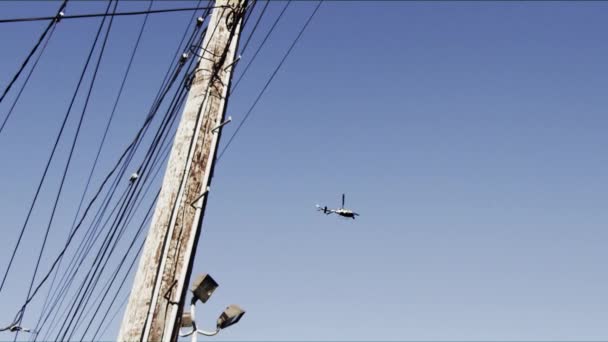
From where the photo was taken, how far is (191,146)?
5102mm

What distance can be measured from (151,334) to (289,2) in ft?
19.0

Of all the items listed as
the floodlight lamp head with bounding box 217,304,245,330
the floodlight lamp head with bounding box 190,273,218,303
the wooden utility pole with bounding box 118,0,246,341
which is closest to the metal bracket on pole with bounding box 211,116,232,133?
the wooden utility pole with bounding box 118,0,246,341

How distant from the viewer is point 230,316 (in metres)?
4.98

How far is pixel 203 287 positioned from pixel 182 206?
814 mm

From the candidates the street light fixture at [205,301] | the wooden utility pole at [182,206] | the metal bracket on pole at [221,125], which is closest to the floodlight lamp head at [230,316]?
the street light fixture at [205,301]

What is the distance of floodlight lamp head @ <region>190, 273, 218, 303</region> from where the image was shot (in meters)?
4.80

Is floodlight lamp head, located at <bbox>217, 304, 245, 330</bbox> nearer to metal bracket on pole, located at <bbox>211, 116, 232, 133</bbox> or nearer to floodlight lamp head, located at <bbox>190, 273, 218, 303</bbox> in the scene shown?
floodlight lamp head, located at <bbox>190, 273, 218, 303</bbox>

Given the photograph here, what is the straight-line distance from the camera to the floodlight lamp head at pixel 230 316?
16.3ft

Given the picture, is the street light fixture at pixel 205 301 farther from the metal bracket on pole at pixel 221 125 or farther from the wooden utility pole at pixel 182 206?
the metal bracket on pole at pixel 221 125

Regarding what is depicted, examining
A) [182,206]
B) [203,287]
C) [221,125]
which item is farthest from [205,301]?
[221,125]

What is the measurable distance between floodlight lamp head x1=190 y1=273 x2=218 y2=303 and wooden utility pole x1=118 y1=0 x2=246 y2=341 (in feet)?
1.09

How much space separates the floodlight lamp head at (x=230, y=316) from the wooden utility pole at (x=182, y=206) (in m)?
0.71

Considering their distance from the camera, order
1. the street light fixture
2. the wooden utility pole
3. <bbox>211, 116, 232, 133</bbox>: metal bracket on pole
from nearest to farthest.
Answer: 1. the wooden utility pole
2. the street light fixture
3. <bbox>211, 116, 232, 133</bbox>: metal bracket on pole

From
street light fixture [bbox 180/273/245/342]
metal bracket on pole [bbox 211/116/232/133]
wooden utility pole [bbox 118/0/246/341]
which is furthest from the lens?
metal bracket on pole [bbox 211/116/232/133]
